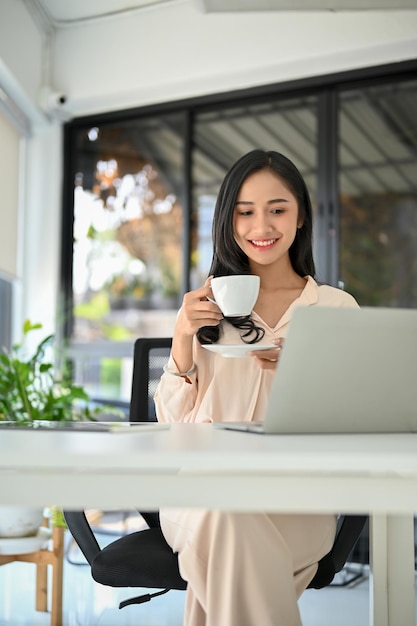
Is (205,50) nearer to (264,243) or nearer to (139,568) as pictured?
(264,243)

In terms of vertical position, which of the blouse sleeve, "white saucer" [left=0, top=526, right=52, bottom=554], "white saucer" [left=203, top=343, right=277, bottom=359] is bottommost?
"white saucer" [left=0, top=526, right=52, bottom=554]

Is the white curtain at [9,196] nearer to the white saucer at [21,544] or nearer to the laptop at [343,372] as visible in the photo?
the white saucer at [21,544]

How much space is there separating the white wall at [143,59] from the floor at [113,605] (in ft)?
5.32

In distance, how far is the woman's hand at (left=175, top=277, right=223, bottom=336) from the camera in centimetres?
135

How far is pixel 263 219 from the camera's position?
1.69 meters

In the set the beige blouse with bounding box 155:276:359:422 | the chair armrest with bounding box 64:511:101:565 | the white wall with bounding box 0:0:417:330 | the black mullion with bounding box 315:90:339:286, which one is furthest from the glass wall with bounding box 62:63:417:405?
the chair armrest with bounding box 64:511:101:565

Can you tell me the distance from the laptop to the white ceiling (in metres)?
2.54

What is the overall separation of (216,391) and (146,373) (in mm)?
245

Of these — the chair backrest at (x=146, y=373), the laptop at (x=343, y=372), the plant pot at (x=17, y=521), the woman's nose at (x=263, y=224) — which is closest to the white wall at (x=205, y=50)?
the woman's nose at (x=263, y=224)

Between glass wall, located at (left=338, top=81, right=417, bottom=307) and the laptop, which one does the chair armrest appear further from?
glass wall, located at (left=338, top=81, right=417, bottom=307)

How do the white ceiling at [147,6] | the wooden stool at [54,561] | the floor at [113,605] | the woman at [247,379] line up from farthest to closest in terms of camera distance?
the white ceiling at [147,6] < the floor at [113,605] < the wooden stool at [54,561] < the woman at [247,379]

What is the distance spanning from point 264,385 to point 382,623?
23.0 inches

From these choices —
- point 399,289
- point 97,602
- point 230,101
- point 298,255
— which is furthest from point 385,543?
point 230,101

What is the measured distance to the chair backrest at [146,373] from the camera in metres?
1.72
